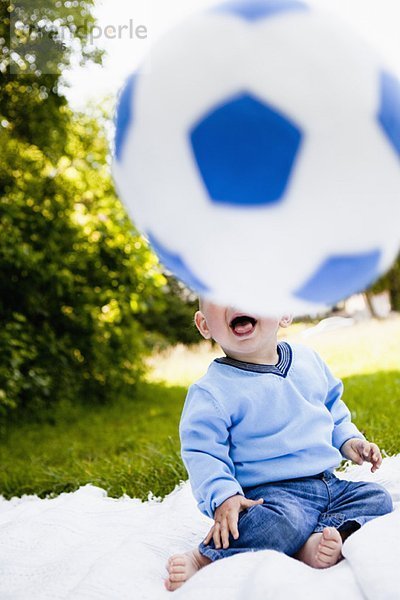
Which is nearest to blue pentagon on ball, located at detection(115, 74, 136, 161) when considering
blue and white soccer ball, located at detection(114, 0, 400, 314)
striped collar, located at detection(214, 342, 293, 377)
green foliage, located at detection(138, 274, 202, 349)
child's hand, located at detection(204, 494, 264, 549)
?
blue and white soccer ball, located at detection(114, 0, 400, 314)

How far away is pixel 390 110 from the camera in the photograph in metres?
1.38

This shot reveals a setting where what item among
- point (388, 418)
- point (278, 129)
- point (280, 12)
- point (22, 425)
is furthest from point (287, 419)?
point (22, 425)

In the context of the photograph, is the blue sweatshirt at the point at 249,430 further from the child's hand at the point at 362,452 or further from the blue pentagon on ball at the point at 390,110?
the blue pentagon on ball at the point at 390,110

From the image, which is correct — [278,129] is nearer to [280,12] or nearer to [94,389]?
[280,12]

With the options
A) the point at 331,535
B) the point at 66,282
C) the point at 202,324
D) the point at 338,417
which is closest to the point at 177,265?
the point at 202,324

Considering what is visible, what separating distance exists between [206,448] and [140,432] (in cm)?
284

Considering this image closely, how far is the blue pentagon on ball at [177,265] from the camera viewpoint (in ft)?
4.83

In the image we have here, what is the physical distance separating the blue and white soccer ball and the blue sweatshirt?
46 centimetres

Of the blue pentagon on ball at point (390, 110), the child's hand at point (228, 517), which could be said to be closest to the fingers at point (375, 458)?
the child's hand at point (228, 517)

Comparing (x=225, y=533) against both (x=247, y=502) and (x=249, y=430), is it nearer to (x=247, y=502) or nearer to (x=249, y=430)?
(x=247, y=502)

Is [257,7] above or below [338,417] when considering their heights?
above

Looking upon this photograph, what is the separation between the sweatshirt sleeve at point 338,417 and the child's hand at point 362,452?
2cm

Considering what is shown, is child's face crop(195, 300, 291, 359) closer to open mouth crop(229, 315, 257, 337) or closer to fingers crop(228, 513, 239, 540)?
open mouth crop(229, 315, 257, 337)

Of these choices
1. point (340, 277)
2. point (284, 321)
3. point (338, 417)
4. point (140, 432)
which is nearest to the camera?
point (340, 277)
